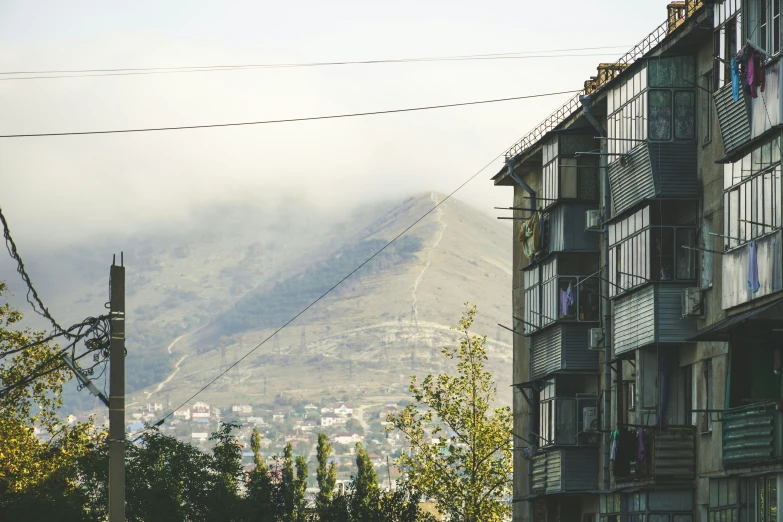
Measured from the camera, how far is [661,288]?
4350 centimetres

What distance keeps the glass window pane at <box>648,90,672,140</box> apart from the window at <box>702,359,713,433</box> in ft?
23.2

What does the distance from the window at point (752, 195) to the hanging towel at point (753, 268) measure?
258 millimetres

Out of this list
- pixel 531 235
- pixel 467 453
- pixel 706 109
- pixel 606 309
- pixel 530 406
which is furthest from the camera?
pixel 467 453

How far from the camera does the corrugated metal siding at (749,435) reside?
114 ft

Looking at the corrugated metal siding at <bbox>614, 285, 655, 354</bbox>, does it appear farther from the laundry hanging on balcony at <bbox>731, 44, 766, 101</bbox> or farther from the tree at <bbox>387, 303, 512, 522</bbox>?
the tree at <bbox>387, 303, 512, 522</bbox>

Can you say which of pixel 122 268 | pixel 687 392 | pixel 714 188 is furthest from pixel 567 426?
pixel 122 268

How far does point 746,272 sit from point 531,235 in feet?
68.4

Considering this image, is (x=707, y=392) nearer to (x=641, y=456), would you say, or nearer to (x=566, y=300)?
(x=641, y=456)

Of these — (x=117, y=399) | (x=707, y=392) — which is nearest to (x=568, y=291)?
(x=707, y=392)

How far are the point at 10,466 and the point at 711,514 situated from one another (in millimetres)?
34663

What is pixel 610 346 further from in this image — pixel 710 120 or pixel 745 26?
pixel 745 26

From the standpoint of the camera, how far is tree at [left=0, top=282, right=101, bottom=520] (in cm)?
6400

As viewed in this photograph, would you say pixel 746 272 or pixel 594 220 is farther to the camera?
pixel 594 220

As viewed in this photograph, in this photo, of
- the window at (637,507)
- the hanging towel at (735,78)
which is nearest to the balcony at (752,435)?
the window at (637,507)
